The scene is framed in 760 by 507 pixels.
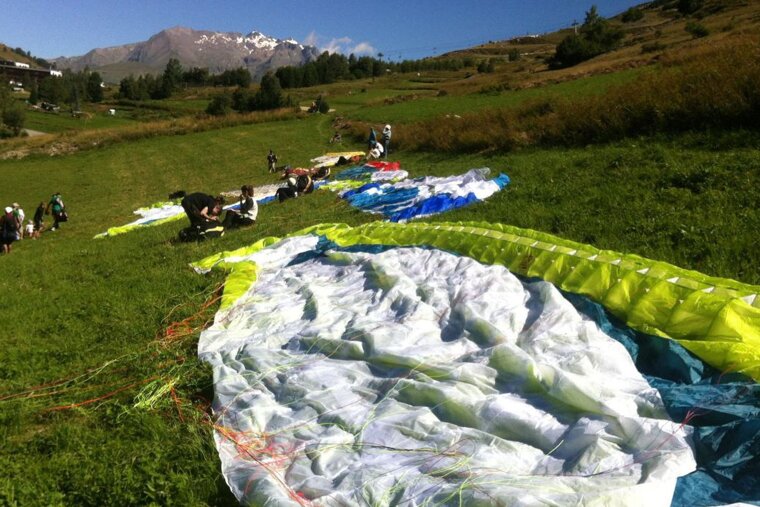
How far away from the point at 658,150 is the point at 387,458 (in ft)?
29.5

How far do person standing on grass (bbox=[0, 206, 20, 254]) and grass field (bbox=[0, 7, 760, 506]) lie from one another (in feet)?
1.42

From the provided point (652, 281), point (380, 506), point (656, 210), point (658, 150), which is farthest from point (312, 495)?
point (658, 150)

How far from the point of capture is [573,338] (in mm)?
3930

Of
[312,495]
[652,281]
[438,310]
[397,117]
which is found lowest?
[312,495]

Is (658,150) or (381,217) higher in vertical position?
(658,150)

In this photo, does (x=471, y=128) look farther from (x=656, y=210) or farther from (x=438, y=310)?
(x=438, y=310)

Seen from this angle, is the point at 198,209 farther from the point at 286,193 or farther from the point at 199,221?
the point at 286,193

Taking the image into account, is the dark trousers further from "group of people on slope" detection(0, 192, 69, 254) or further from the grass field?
"group of people on slope" detection(0, 192, 69, 254)

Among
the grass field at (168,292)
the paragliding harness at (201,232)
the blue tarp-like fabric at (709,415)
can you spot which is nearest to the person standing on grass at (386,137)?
the grass field at (168,292)

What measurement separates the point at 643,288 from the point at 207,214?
9601 mm

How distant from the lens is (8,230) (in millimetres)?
15773

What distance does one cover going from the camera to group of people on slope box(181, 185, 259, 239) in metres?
11.1

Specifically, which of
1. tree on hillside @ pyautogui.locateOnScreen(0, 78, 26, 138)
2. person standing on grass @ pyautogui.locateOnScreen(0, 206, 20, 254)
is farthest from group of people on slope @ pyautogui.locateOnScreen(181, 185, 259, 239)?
tree on hillside @ pyautogui.locateOnScreen(0, 78, 26, 138)

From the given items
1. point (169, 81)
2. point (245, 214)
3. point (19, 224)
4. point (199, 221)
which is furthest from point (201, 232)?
point (169, 81)
